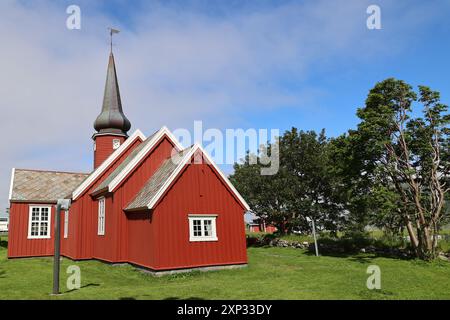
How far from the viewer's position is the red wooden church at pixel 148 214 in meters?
17.0

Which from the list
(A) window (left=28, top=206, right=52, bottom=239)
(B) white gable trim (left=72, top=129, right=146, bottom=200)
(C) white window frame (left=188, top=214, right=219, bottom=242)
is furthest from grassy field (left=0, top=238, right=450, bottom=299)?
(A) window (left=28, top=206, right=52, bottom=239)

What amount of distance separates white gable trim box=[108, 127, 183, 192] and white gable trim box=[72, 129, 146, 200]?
133 inches

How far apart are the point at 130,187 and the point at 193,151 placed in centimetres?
436

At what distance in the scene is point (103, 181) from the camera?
22.0 meters

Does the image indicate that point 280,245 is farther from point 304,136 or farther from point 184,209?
point 184,209

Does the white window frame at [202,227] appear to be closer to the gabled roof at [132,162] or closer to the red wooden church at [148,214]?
the red wooden church at [148,214]

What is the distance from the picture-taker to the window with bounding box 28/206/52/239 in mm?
24562

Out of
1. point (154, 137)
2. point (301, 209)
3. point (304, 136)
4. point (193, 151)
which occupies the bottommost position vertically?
point (301, 209)

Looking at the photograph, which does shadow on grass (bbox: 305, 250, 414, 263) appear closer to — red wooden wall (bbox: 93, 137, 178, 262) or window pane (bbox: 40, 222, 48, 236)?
red wooden wall (bbox: 93, 137, 178, 262)

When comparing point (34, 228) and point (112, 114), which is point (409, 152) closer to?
point (112, 114)

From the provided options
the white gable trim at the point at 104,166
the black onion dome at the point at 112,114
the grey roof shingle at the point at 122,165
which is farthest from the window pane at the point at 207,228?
the black onion dome at the point at 112,114

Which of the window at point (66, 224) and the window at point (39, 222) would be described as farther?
the window at point (39, 222)

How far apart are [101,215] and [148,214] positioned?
5.32 meters
